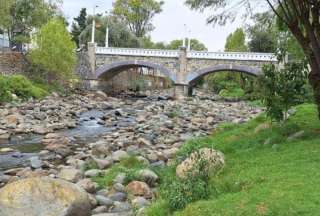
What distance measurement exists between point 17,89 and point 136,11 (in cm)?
3934

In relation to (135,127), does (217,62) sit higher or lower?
higher

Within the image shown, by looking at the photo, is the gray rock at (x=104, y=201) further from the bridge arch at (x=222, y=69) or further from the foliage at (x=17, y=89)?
the bridge arch at (x=222, y=69)

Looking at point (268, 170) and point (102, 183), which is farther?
point (102, 183)

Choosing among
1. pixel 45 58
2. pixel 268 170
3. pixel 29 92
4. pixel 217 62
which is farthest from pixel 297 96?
pixel 217 62

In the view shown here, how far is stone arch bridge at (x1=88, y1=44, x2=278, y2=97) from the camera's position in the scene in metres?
48.0

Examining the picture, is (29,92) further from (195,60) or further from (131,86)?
(131,86)

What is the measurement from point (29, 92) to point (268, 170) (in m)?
27.8

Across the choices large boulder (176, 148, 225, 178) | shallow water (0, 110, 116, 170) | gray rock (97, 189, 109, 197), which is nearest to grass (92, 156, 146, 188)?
gray rock (97, 189, 109, 197)

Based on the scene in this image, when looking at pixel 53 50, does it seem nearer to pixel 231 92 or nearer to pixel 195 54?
pixel 195 54

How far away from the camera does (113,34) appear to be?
66.5m

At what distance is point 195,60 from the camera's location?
165ft

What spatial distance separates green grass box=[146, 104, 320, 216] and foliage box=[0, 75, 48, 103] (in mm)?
20979

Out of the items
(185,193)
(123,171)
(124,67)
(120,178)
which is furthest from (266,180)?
(124,67)

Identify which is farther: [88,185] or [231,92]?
[231,92]
